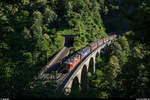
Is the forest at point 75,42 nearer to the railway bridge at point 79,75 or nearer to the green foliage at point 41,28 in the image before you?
the green foliage at point 41,28

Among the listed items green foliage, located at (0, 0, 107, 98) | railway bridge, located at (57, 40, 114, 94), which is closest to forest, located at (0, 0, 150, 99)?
green foliage, located at (0, 0, 107, 98)

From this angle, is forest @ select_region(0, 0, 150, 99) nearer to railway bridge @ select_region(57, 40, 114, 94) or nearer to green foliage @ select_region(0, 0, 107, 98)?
green foliage @ select_region(0, 0, 107, 98)

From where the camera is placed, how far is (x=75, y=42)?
51.3 meters

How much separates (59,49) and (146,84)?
41929 millimetres

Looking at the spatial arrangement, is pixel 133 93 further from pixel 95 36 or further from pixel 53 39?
pixel 95 36

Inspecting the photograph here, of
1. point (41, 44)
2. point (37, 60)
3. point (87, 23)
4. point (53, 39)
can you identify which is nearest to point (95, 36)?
point (87, 23)

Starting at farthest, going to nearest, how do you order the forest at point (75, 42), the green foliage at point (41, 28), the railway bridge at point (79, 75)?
the green foliage at point (41, 28)
the railway bridge at point (79, 75)
the forest at point (75, 42)

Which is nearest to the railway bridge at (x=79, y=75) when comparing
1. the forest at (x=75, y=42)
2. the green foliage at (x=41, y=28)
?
the forest at (x=75, y=42)

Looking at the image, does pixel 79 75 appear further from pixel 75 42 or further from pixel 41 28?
pixel 41 28

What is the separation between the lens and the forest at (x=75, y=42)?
25.6ft

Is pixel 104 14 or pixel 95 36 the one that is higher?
pixel 104 14

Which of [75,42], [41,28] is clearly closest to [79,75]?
[75,42]

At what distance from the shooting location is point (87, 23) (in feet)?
231

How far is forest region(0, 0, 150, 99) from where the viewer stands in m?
7.80
